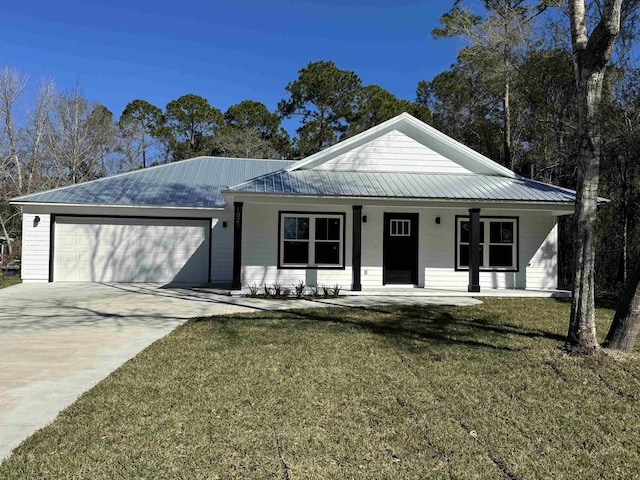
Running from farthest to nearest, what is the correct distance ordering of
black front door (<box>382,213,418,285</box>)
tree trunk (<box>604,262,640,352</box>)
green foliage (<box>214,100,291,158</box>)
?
green foliage (<box>214,100,291,158</box>), black front door (<box>382,213,418,285</box>), tree trunk (<box>604,262,640,352</box>)

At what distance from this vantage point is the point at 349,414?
147 inches

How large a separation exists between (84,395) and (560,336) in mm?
6343

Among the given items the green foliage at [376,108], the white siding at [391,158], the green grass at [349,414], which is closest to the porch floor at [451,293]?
the white siding at [391,158]

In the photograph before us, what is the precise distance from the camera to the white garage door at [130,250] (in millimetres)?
14219

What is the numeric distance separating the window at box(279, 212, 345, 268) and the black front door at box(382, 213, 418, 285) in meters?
1.37

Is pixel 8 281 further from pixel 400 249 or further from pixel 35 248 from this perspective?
pixel 400 249

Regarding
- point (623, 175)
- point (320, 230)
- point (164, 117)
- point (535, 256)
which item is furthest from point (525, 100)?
point (164, 117)

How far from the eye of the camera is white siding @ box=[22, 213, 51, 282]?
1377 centimetres

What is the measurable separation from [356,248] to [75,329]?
6.75 metres

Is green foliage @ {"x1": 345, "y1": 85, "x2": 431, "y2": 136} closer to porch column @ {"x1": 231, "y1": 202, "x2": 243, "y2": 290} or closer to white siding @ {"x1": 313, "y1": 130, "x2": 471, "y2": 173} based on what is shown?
white siding @ {"x1": 313, "y1": 130, "x2": 471, "y2": 173}

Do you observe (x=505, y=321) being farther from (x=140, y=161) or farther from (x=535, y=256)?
(x=140, y=161)

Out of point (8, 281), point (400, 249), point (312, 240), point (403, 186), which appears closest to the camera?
point (403, 186)

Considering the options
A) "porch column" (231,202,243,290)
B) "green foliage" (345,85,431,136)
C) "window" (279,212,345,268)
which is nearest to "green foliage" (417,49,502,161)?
"green foliage" (345,85,431,136)

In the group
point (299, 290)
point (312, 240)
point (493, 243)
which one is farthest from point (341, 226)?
point (493, 243)
